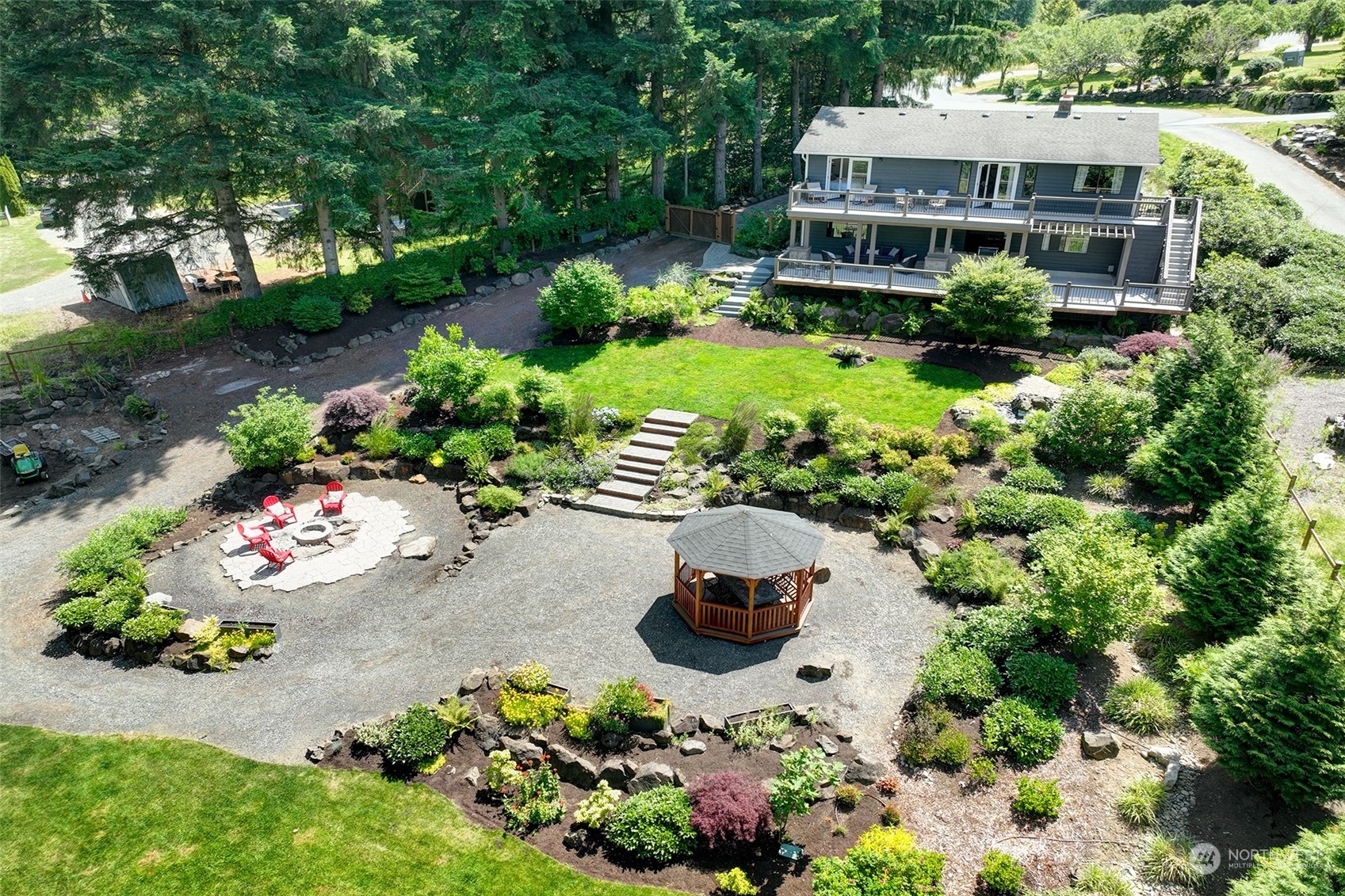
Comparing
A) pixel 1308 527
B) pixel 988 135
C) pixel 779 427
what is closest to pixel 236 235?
pixel 779 427

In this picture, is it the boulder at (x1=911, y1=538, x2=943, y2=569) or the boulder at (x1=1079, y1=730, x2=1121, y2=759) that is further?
the boulder at (x1=911, y1=538, x2=943, y2=569)

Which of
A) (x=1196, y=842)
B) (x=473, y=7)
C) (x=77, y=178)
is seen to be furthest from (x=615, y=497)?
(x=473, y=7)

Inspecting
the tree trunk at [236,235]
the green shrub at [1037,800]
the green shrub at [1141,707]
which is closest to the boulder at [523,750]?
the green shrub at [1037,800]

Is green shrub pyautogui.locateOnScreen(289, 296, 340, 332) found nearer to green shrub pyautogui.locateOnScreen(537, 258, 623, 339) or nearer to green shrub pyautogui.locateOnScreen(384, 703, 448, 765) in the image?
green shrub pyautogui.locateOnScreen(537, 258, 623, 339)

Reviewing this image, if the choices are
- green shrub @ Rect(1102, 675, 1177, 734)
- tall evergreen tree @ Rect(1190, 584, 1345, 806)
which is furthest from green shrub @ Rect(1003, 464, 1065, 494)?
tall evergreen tree @ Rect(1190, 584, 1345, 806)

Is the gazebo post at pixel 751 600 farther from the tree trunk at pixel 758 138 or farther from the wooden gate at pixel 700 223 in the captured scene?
the tree trunk at pixel 758 138

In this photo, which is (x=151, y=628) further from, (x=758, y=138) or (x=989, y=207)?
(x=758, y=138)

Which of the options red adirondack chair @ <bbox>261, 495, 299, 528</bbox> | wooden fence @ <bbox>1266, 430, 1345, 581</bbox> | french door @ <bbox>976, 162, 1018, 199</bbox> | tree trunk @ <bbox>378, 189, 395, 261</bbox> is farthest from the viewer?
tree trunk @ <bbox>378, 189, 395, 261</bbox>
